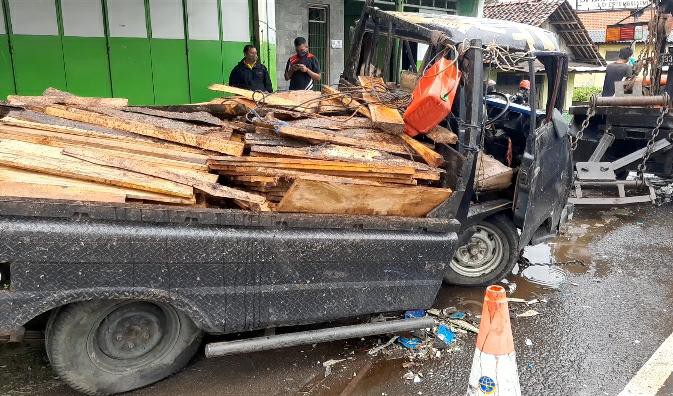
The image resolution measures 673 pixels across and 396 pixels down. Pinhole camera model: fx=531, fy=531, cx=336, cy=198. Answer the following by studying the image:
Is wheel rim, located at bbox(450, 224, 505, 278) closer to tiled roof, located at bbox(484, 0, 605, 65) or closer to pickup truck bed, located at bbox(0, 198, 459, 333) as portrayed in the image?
pickup truck bed, located at bbox(0, 198, 459, 333)

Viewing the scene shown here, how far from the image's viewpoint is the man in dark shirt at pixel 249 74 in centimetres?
793

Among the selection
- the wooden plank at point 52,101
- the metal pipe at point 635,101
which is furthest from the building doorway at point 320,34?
the wooden plank at point 52,101

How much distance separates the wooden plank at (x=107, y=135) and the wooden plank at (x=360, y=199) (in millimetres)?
768

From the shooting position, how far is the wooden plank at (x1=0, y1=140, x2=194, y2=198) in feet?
9.80

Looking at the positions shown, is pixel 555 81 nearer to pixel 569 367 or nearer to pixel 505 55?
pixel 505 55

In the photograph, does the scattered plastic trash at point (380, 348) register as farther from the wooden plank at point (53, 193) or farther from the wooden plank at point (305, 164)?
the wooden plank at point (53, 193)

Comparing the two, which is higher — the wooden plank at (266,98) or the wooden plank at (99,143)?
the wooden plank at (266,98)

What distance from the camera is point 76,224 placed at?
2789 millimetres

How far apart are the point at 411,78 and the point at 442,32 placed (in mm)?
604

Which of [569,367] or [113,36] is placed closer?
[569,367]

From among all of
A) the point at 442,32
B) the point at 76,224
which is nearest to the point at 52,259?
the point at 76,224

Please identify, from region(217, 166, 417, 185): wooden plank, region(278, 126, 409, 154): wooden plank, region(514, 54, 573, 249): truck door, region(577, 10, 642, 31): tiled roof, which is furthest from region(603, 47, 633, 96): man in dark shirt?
region(577, 10, 642, 31): tiled roof

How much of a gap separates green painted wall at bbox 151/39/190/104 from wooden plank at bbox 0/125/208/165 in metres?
5.64

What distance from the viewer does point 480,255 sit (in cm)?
520
